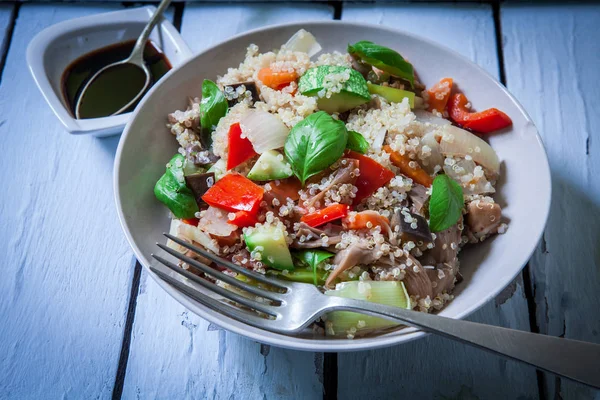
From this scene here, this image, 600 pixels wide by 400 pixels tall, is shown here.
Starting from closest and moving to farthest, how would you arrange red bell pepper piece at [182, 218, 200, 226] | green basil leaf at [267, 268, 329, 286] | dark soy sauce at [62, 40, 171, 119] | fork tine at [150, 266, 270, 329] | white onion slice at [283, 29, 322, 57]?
fork tine at [150, 266, 270, 329], green basil leaf at [267, 268, 329, 286], red bell pepper piece at [182, 218, 200, 226], white onion slice at [283, 29, 322, 57], dark soy sauce at [62, 40, 171, 119]

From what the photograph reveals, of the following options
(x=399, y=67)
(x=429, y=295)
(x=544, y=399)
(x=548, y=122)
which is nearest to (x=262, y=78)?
(x=399, y=67)

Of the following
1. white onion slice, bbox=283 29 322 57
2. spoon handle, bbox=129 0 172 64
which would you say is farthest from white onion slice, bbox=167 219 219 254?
spoon handle, bbox=129 0 172 64

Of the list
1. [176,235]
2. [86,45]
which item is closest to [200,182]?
[176,235]

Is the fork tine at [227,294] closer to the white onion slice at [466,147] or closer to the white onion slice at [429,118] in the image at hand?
the white onion slice at [466,147]

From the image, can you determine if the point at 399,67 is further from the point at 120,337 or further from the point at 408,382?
the point at 120,337

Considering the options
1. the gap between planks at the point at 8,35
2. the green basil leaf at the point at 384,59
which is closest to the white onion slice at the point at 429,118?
the green basil leaf at the point at 384,59

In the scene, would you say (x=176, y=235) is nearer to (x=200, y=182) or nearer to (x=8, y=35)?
(x=200, y=182)

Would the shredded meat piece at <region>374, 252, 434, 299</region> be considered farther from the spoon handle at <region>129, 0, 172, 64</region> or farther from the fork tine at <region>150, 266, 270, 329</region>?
the spoon handle at <region>129, 0, 172, 64</region>

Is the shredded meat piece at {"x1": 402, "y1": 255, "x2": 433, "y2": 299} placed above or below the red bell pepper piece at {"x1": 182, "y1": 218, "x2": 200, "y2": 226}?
above
